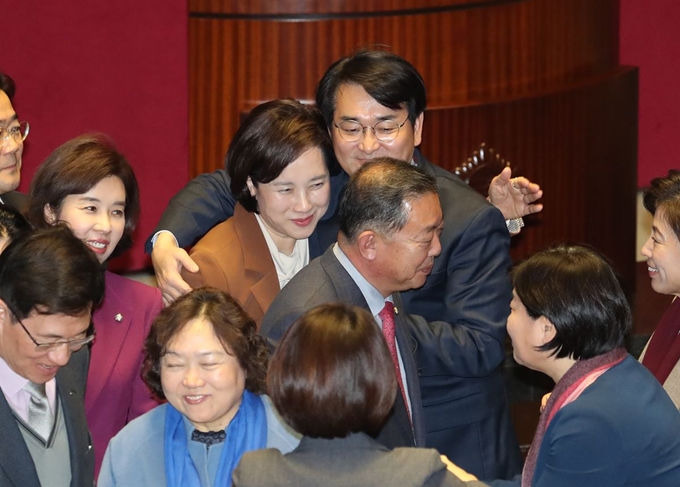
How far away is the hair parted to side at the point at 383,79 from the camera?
335 cm

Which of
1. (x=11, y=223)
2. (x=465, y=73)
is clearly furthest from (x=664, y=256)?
(x=465, y=73)

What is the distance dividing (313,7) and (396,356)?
86.2 inches

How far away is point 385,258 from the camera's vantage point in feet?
9.68

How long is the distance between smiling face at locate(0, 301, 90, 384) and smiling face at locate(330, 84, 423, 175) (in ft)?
3.10

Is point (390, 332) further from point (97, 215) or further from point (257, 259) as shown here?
point (97, 215)

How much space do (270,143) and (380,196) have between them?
45cm

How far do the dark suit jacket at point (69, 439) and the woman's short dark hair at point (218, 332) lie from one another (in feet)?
0.66

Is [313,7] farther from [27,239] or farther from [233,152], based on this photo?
[27,239]

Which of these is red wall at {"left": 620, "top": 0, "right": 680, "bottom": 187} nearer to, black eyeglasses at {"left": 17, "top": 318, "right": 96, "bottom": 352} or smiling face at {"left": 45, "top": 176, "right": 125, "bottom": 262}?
smiling face at {"left": 45, "top": 176, "right": 125, "bottom": 262}

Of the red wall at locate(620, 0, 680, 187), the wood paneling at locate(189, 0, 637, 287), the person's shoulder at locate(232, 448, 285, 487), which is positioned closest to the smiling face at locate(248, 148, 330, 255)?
the person's shoulder at locate(232, 448, 285, 487)

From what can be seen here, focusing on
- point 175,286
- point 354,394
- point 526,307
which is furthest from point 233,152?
point 354,394

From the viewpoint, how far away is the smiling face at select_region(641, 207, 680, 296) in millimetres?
3297

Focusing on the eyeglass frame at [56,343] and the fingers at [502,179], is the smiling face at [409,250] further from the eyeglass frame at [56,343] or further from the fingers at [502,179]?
the eyeglass frame at [56,343]

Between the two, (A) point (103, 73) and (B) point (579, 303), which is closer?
(B) point (579, 303)
